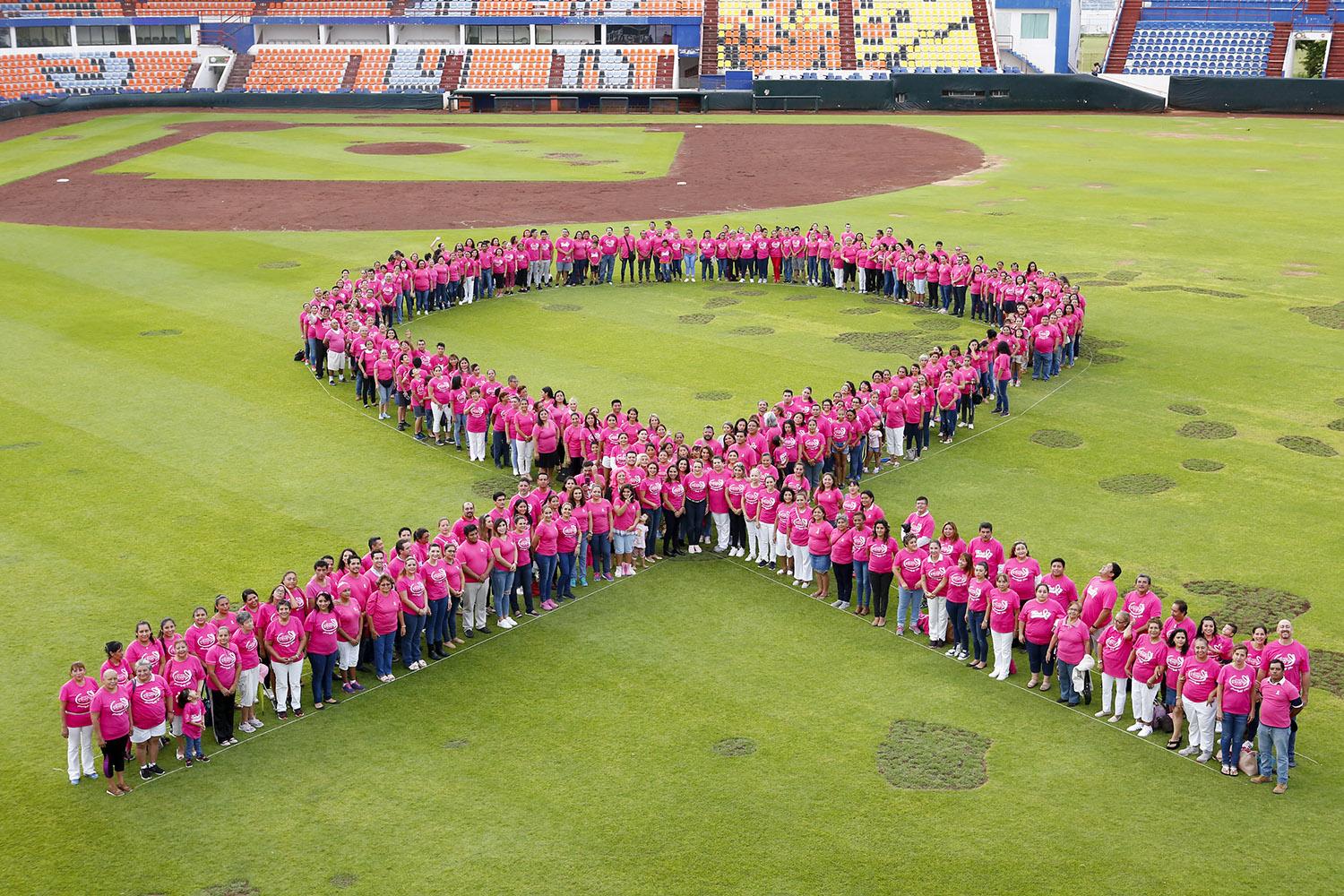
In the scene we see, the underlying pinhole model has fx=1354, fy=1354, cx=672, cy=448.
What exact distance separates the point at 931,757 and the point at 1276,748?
3.26 metres

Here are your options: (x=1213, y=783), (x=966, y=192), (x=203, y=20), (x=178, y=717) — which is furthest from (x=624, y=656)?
(x=203, y=20)

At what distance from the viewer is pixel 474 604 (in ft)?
54.0

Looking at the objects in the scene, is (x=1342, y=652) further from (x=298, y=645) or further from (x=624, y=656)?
(x=298, y=645)

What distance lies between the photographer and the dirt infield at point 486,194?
41.5m

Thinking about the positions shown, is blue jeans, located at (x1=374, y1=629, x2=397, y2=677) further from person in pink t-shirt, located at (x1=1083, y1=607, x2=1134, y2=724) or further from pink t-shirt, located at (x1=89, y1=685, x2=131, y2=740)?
person in pink t-shirt, located at (x1=1083, y1=607, x2=1134, y2=724)

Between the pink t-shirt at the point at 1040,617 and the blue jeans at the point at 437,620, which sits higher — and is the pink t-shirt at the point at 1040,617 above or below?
above

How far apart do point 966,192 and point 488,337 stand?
21320mm

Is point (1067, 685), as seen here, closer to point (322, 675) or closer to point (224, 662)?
point (322, 675)

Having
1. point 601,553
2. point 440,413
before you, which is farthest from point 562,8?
point 601,553

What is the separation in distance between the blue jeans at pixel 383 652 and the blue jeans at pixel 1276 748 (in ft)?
30.0

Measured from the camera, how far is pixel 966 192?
44500 mm

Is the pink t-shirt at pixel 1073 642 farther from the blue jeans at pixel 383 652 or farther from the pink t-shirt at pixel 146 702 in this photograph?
the pink t-shirt at pixel 146 702

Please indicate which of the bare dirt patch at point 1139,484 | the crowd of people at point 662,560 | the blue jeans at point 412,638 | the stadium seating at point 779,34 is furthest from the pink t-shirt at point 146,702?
the stadium seating at point 779,34

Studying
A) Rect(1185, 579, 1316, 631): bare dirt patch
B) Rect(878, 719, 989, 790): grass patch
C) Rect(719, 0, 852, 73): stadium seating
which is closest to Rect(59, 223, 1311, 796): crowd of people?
Rect(1185, 579, 1316, 631): bare dirt patch
